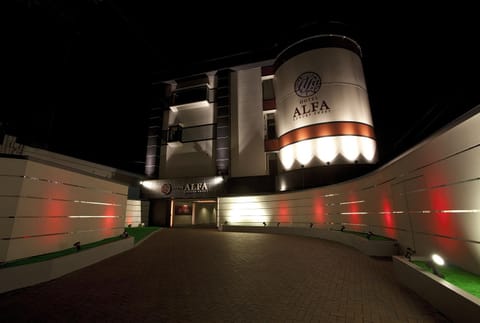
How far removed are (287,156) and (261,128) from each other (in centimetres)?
531

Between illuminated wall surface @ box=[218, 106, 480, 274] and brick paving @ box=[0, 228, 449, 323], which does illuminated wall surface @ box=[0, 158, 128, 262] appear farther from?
illuminated wall surface @ box=[218, 106, 480, 274]

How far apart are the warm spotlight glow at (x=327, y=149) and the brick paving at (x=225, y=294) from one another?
34.1 ft

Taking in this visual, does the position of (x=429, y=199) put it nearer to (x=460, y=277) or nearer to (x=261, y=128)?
(x=460, y=277)

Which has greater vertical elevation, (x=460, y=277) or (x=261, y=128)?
(x=261, y=128)

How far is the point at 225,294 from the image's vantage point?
446 cm

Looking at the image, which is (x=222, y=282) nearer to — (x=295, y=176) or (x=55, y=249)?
(x=55, y=249)

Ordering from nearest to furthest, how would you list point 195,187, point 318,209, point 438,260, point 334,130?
point 438,260 < point 318,209 < point 334,130 < point 195,187

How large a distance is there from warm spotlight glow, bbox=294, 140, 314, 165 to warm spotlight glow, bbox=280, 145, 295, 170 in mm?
532

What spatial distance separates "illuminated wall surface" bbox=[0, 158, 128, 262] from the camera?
5.64 metres

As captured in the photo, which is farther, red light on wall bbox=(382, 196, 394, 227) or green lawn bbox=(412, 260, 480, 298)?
red light on wall bbox=(382, 196, 394, 227)

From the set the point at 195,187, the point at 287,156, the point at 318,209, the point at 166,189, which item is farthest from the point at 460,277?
the point at 166,189

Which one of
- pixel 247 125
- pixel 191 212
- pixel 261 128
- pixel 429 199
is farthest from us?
pixel 191 212

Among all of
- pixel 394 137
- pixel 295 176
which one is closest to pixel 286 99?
pixel 295 176

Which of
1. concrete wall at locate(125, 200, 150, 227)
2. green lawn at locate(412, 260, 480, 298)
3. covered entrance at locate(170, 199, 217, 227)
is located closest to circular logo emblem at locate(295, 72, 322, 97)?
covered entrance at locate(170, 199, 217, 227)
